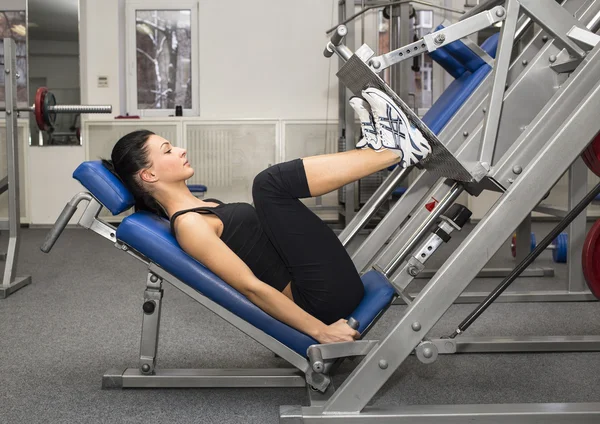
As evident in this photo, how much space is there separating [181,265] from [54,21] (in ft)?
14.7

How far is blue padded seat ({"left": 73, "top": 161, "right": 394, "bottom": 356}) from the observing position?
1.47 metres

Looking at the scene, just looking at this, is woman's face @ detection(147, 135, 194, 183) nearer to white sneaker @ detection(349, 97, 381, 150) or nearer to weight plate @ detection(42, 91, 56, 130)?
white sneaker @ detection(349, 97, 381, 150)

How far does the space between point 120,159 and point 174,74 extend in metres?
4.19

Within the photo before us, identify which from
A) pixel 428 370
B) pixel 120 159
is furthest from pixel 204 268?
pixel 428 370

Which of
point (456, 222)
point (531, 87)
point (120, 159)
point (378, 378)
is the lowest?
point (378, 378)

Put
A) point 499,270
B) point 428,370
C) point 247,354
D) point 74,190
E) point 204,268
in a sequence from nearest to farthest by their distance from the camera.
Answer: point 204,268 < point 428,370 < point 247,354 < point 499,270 < point 74,190

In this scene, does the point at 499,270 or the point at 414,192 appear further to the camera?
the point at 499,270

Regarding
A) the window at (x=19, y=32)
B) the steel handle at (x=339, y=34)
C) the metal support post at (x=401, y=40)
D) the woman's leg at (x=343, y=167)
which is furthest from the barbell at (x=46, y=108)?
the window at (x=19, y=32)

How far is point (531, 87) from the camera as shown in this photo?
1.72 m

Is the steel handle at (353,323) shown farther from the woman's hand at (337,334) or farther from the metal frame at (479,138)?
the metal frame at (479,138)

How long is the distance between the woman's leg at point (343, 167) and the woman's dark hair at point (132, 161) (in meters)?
0.44

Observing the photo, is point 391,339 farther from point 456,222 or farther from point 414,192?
point 414,192

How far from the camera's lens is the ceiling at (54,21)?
520 cm

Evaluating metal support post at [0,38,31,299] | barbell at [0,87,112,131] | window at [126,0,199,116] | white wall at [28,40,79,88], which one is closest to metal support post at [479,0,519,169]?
barbell at [0,87,112,131]
